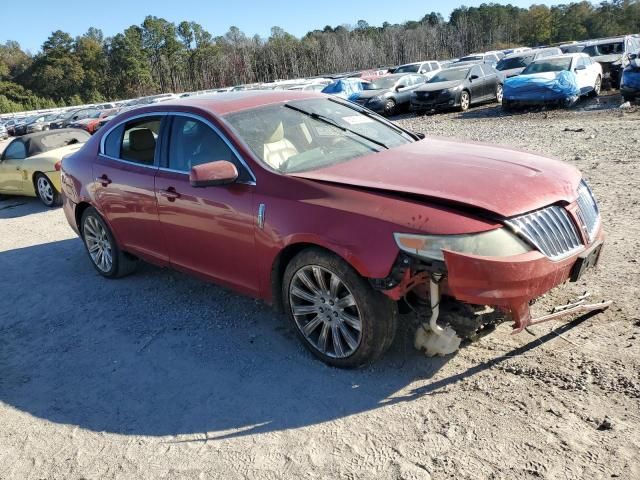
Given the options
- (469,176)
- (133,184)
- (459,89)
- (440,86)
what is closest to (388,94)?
(440,86)

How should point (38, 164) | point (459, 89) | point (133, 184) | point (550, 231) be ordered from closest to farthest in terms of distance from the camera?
point (550, 231) → point (133, 184) → point (38, 164) → point (459, 89)

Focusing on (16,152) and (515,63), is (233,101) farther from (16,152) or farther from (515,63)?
(515,63)

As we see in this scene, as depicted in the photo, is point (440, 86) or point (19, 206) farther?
point (440, 86)

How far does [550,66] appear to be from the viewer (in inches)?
639

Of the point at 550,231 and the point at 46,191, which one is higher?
the point at 550,231

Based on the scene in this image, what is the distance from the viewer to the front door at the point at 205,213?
12.7ft

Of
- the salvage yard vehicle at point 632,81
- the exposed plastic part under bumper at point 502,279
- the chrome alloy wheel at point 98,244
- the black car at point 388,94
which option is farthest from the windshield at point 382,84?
the exposed plastic part under bumper at point 502,279

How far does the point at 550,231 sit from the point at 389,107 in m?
17.6

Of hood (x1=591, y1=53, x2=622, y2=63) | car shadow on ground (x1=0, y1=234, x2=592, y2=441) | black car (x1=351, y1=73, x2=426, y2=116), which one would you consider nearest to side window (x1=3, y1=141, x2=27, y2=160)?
car shadow on ground (x1=0, y1=234, x2=592, y2=441)

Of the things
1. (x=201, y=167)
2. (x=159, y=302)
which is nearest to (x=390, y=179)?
(x=201, y=167)

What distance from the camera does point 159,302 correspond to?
5.12 metres

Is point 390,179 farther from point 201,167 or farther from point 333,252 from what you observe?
point 201,167

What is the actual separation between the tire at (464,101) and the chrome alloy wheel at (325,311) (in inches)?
635

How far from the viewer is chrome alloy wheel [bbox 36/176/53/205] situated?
1033cm
